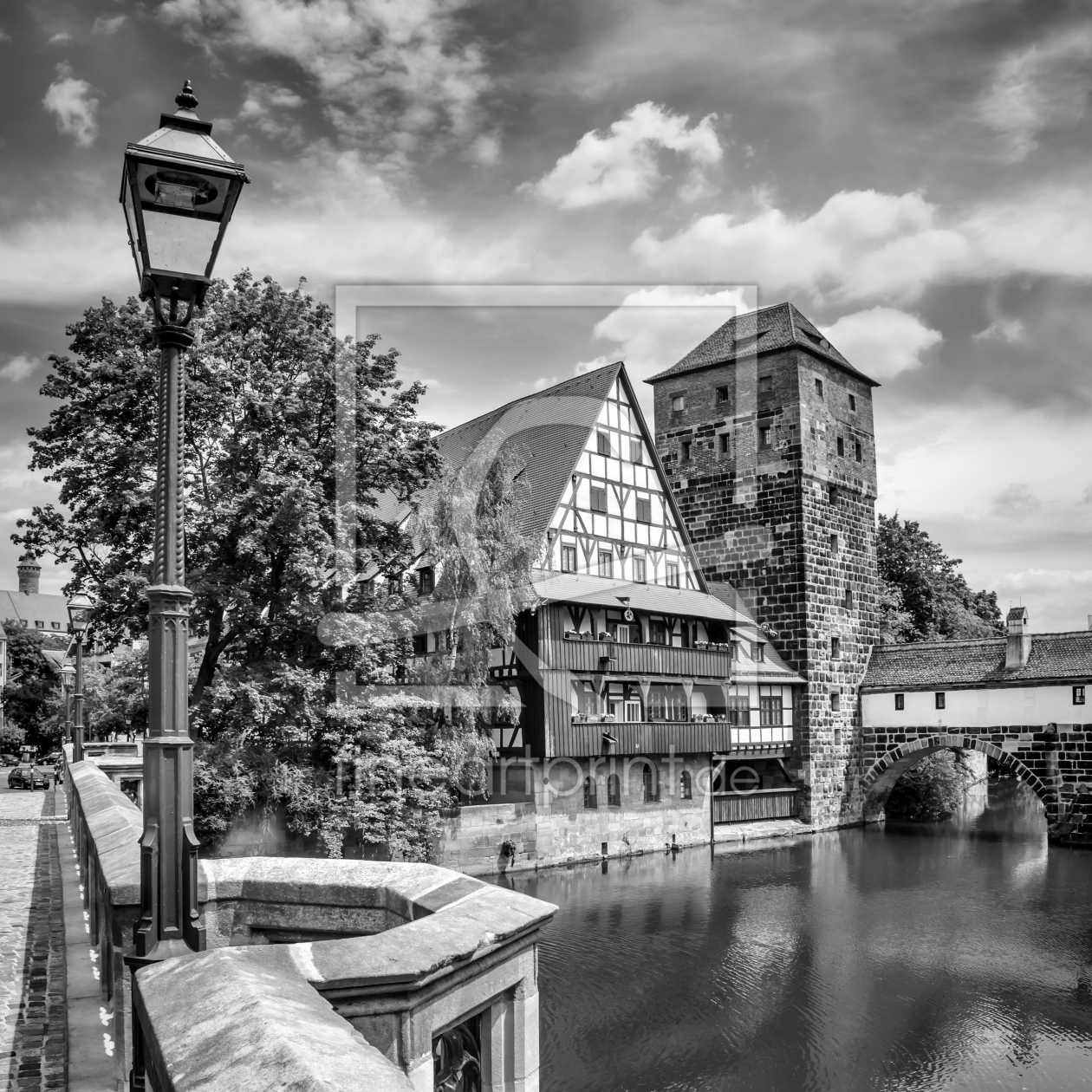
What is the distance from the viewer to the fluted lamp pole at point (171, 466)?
452 cm

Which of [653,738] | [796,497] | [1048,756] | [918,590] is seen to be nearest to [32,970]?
[653,738]

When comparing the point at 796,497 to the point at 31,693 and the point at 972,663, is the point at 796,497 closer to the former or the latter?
the point at 972,663

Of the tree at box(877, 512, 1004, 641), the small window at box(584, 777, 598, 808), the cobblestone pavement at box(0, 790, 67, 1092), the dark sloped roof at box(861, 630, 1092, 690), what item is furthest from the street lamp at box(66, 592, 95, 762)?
the tree at box(877, 512, 1004, 641)

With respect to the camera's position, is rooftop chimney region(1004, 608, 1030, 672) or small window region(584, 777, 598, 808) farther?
rooftop chimney region(1004, 608, 1030, 672)

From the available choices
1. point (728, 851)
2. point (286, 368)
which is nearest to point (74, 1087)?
point (286, 368)

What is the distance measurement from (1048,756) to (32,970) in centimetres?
3506

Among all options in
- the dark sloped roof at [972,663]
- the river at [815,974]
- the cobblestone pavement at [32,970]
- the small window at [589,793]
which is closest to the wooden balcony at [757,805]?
the river at [815,974]

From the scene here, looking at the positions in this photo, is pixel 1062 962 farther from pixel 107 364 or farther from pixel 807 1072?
pixel 107 364

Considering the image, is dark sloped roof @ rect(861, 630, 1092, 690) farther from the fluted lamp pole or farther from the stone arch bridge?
the fluted lamp pole

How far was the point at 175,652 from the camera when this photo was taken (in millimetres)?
4750

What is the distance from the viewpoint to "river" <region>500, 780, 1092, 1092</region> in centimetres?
1525

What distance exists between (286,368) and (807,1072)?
16034mm

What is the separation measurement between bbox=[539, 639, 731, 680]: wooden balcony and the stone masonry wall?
19.2 ft

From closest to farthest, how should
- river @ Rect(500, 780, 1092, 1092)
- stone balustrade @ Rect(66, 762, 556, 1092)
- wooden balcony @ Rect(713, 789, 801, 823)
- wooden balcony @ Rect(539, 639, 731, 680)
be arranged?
stone balustrade @ Rect(66, 762, 556, 1092) < river @ Rect(500, 780, 1092, 1092) < wooden balcony @ Rect(539, 639, 731, 680) < wooden balcony @ Rect(713, 789, 801, 823)
